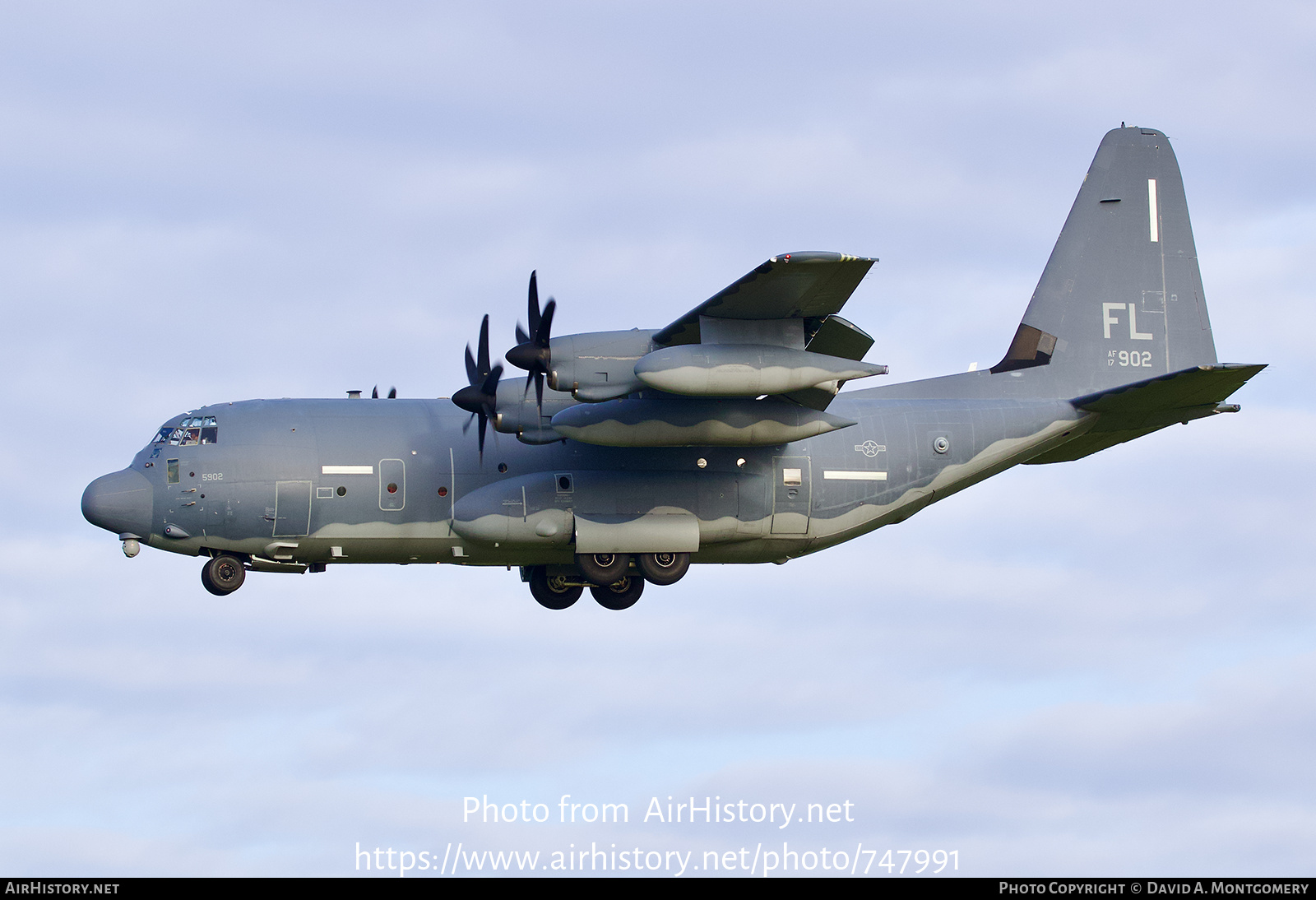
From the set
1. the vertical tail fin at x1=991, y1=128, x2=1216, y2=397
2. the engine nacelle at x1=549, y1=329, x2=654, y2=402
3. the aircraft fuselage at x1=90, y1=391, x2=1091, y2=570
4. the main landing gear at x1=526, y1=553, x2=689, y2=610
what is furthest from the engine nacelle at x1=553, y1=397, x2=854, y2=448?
the vertical tail fin at x1=991, y1=128, x2=1216, y2=397

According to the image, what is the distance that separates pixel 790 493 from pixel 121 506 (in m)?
10.1

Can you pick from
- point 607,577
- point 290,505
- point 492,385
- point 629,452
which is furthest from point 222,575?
point 629,452

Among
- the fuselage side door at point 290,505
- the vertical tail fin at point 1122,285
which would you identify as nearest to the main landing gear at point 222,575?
the fuselage side door at point 290,505

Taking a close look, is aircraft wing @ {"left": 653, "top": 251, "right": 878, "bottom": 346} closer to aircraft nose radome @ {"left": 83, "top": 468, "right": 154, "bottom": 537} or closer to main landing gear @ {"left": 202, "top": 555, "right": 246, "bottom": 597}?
main landing gear @ {"left": 202, "top": 555, "right": 246, "bottom": 597}

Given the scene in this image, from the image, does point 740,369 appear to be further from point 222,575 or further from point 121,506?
point 121,506

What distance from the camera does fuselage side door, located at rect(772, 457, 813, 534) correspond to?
25109mm

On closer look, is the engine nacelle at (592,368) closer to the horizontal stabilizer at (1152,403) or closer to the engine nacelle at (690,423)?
the engine nacelle at (690,423)

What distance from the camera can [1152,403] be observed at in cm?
2555

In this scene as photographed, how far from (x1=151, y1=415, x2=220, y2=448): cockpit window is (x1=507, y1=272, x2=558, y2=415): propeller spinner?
16.8 feet

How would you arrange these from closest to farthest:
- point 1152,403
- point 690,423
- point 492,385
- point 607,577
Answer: point 690,423 < point 492,385 < point 607,577 < point 1152,403

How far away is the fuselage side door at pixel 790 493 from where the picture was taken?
82.4 feet

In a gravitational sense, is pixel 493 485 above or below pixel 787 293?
below
